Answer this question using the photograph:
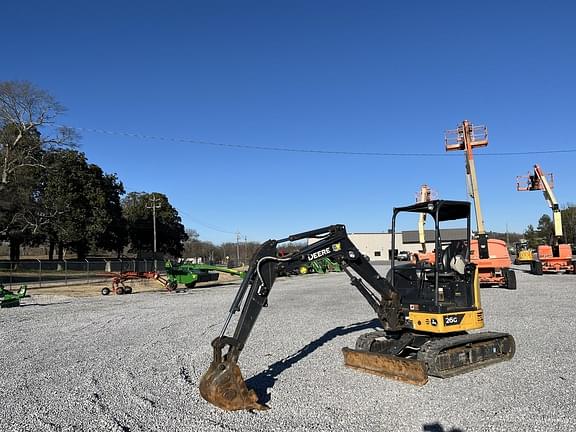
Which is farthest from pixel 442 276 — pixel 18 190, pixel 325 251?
pixel 18 190

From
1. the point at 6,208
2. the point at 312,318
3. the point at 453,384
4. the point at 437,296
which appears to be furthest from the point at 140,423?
the point at 6,208

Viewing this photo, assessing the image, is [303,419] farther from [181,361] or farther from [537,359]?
[537,359]

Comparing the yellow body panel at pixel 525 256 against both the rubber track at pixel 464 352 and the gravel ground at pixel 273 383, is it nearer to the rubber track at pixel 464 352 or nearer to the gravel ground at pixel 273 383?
the gravel ground at pixel 273 383

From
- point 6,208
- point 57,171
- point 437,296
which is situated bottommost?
point 437,296

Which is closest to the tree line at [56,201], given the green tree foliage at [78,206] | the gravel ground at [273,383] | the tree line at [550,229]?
the green tree foliage at [78,206]

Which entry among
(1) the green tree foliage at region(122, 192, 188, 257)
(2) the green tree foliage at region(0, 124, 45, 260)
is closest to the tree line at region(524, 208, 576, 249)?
(1) the green tree foliage at region(122, 192, 188, 257)

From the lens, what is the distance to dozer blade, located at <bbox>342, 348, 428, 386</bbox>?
6.55 m

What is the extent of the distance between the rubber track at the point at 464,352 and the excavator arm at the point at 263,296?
2.67 feet

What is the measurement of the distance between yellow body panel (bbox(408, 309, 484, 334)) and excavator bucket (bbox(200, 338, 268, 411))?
3.04 metres

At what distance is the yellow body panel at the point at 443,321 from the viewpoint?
724 centimetres

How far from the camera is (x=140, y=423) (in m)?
5.16

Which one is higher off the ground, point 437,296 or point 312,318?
point 437,296

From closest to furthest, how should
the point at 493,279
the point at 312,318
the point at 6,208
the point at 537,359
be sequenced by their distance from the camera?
1. the point at 537,359
2. the point at 312,318
3. the point at 493,279
4. the point at 6,208

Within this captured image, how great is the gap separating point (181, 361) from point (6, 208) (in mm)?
32076
